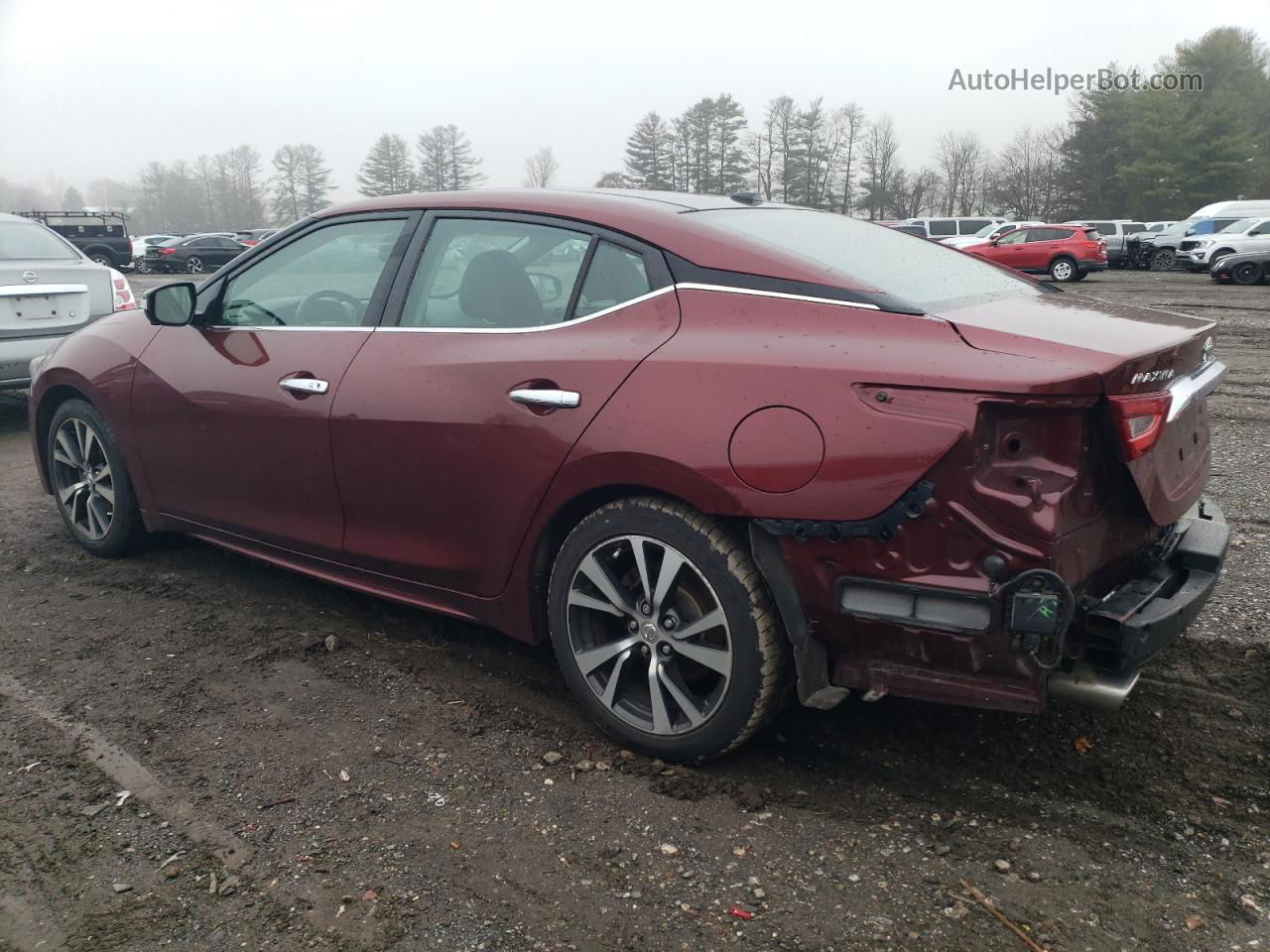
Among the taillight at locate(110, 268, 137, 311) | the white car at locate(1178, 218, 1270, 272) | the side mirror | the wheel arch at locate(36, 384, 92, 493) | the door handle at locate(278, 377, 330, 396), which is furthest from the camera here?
the white car at locate(1178, 218, 1270, 272)

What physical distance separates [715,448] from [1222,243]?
2795 centimetres

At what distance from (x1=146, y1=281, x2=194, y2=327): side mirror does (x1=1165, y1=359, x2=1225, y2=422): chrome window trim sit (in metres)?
3.44

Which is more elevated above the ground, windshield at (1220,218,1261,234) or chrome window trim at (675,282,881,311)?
windshield at (1220,218,1261,234)

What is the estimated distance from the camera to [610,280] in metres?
3.03

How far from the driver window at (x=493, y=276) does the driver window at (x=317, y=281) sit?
23 centimetres

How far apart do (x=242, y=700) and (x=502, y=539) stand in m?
1.05

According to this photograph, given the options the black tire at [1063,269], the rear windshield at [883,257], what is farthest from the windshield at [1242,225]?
the rear windshield at [883,257]

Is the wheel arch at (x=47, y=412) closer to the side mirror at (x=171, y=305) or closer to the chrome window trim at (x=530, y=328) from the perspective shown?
the side mirror at (x=171, y=305)

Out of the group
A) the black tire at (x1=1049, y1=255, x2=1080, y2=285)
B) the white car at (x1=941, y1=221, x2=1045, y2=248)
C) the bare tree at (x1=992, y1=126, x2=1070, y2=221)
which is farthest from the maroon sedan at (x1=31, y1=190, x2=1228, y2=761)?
the bare tree at (x1=992, y1=126, x2=1070, y2=221)

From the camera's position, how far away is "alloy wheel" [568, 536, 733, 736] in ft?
9.11

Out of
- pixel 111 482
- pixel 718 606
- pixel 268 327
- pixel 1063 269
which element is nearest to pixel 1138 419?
pixel 718 606

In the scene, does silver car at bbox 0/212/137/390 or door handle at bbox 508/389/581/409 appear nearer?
door handle at bbox 508/389/581/409

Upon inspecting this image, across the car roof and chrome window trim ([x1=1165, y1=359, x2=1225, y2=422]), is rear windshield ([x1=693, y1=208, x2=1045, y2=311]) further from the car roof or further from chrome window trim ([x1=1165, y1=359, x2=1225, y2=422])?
chrome window trim ([x1=1165, y1=359, x2=1225, y2=422])

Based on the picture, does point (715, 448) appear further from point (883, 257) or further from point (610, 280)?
point (883, 257)
